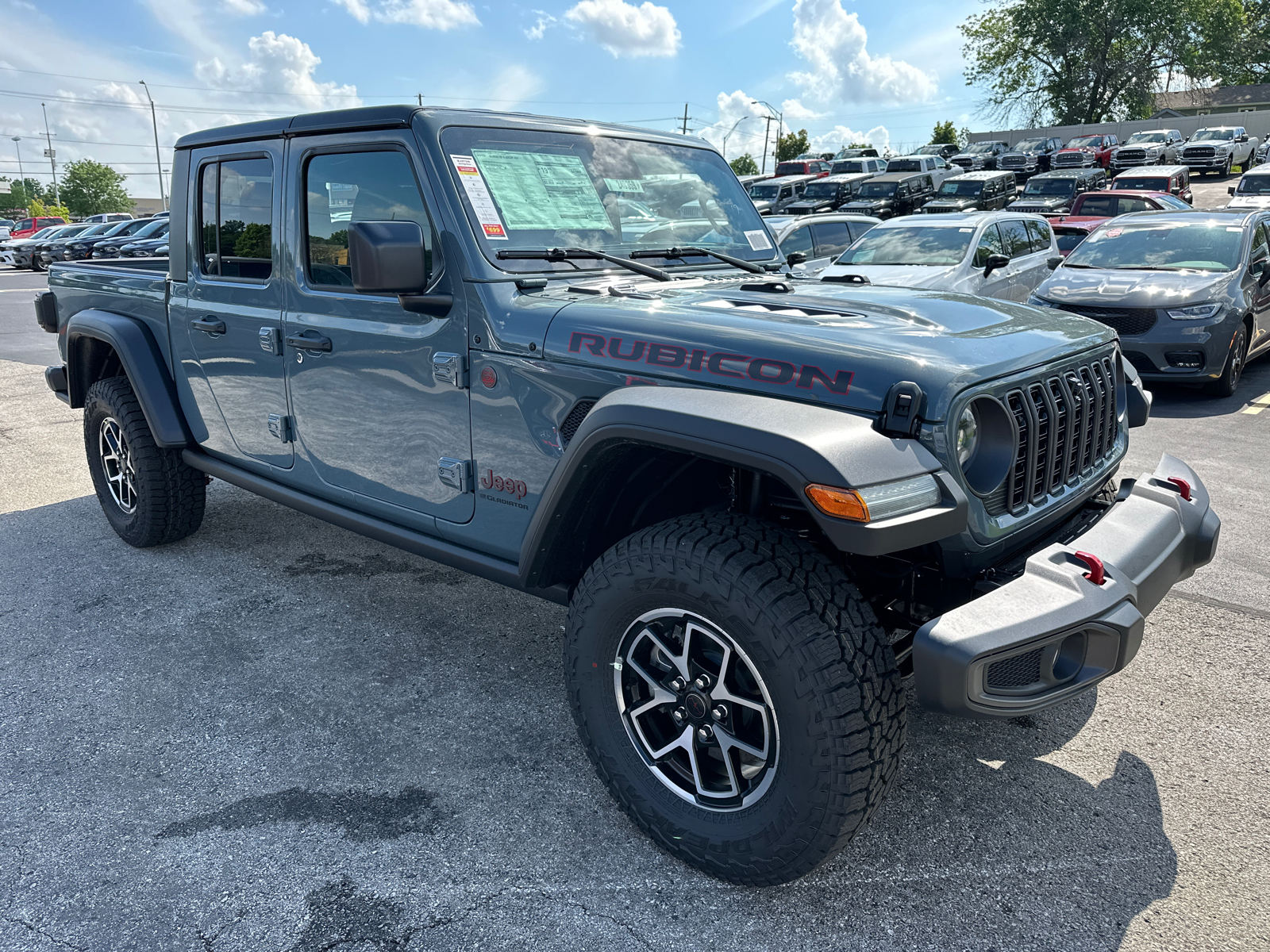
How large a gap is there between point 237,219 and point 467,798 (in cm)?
250

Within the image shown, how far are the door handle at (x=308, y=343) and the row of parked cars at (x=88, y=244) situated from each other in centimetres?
2089

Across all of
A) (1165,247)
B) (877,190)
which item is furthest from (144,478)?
(877,190)

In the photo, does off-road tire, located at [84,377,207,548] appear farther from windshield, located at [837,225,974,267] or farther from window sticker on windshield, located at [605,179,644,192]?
windshield, located at [837,225,974,267]

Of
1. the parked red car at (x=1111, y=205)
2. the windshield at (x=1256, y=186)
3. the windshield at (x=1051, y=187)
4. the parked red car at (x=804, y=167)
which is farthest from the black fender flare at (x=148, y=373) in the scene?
the parked red car at (x=804, y=167)

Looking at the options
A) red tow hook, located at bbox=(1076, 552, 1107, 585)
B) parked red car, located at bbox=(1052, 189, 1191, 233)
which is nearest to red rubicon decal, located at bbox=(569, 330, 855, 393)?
red tow hook, located at bbox=(1076, 552, 1107, 585)

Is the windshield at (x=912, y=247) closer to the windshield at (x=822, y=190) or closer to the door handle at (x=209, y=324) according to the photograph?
the door handle at (x=209, y=324)

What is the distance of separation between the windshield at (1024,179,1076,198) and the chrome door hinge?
24.6 metres

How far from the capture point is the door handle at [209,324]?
3.73 metres

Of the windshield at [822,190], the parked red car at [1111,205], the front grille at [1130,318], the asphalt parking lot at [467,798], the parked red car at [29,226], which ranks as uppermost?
the windshield at [822,190]

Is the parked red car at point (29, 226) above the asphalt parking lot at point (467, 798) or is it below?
above

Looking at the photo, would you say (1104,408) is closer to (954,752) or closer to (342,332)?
(954,752)

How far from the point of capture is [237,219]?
368cm

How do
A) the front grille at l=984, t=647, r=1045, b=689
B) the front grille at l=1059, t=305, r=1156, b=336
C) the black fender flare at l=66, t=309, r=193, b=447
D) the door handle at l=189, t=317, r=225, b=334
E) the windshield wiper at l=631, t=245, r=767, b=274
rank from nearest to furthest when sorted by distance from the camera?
the front grille at l=984, t=647, r=1045, b=689, the windshield wiper at l=631, t=245, r=767, b=274, the door handle at l=189, t=317, r=225, b=334, the black fender flare at l=66, t=309, r=193, b=447, the front grille at l=1059, t=305, r=1156, b=336

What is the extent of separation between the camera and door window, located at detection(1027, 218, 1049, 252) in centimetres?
1088
